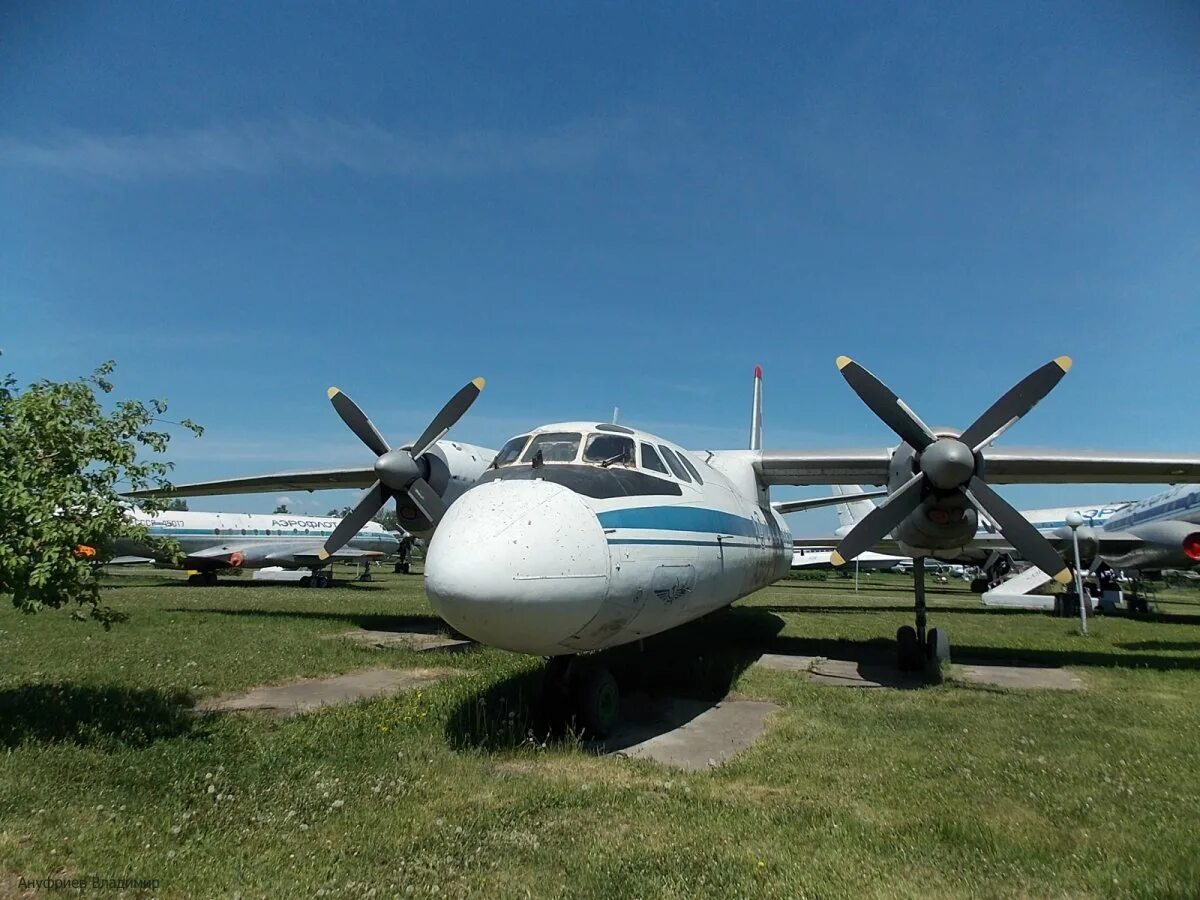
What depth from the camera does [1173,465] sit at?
1277 cm

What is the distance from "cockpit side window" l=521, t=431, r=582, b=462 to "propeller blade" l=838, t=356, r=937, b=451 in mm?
5307

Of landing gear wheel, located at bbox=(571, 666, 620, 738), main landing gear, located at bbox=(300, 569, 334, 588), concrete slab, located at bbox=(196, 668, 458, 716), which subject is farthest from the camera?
main landing gear, located at bbox=(300, 569, 334, 588)

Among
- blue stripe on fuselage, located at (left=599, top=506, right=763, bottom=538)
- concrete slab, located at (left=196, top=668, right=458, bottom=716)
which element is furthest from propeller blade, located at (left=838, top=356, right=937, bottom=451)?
concrete slab, located at (left=196, top=668, right=458, bottom=716)

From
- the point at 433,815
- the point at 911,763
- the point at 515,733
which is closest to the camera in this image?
the point at 433,815

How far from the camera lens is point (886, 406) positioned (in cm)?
1089

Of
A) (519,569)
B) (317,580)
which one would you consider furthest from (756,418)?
(317,580)

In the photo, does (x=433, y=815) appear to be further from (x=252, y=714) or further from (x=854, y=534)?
(x=854, y=534)

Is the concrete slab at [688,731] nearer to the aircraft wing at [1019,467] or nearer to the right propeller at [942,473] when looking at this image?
the right propeller at [942,473]

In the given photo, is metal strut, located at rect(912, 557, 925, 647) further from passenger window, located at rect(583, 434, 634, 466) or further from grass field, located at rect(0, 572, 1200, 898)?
passenger window, located at rect(583, 434, 634, 466)

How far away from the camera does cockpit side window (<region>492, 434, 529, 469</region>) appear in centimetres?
791

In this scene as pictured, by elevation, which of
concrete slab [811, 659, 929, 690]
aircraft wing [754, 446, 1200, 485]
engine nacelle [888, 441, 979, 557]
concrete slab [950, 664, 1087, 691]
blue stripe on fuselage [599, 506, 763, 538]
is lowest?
concrete slab [811, 659, 929, 690]

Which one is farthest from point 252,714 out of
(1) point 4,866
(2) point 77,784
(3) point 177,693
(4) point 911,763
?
(4) point 911,763

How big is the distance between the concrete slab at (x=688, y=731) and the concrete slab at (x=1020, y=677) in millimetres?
4303

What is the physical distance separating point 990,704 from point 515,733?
6.17 meters
